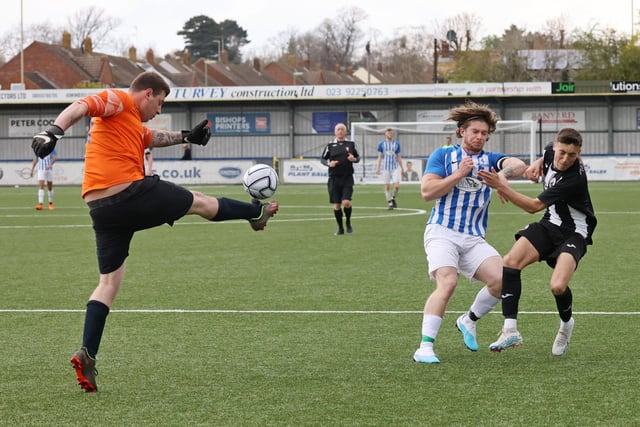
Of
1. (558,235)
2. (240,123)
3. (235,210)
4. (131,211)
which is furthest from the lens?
(240,123)

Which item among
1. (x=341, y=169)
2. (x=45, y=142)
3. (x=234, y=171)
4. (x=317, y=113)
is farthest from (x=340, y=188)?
(x=317, y=113)

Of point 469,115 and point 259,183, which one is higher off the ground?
point 469,115

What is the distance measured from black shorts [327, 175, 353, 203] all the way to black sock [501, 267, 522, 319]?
11357 mm

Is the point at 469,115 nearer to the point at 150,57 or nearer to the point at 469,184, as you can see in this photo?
the point at 469,184

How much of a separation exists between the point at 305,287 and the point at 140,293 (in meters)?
1.75

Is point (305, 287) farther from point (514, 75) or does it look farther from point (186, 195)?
point (514, 75)

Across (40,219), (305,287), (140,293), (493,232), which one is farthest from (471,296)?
(40,219)

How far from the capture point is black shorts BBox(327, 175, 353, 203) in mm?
18812

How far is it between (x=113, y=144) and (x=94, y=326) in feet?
3.67

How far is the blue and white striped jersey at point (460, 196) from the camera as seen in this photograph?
7.30 meters

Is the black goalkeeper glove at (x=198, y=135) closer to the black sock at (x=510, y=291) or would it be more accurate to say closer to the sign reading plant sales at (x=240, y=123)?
the black sock at (x=510, y=291)

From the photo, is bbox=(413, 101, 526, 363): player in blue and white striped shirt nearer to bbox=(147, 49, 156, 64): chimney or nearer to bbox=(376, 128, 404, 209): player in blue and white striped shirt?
bbox=(376, 128, 404, 209): player in blue and white striped shirt

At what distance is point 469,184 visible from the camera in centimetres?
735

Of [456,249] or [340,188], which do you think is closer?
[456,249]
